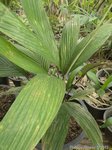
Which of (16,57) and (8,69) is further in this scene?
(8,69)

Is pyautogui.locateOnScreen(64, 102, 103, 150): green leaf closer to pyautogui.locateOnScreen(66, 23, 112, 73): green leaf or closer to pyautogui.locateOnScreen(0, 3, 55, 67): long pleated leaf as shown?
pyautogui.locateOnScreen(66, 23, 112, 73): green leaf

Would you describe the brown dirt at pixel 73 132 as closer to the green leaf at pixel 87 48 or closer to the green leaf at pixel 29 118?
the green leaf at pixel 87 48

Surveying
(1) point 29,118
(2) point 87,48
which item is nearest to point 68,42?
(2) point 87,48

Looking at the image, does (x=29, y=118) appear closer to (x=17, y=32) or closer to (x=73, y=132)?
(x=17, y=32)

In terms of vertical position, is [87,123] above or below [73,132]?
above

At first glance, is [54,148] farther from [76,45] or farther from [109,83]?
[109,83]

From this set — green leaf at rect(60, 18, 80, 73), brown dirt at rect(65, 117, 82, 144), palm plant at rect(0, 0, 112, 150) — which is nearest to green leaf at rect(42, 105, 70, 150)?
palm plant at rect(0, 0, 112, 150)
